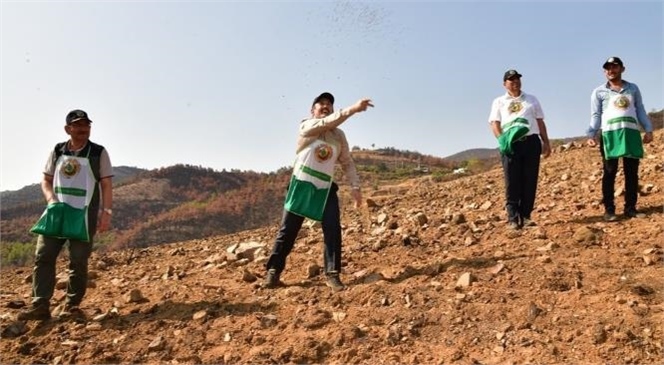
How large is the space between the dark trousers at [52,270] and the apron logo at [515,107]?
408cm

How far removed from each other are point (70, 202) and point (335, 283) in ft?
7.10

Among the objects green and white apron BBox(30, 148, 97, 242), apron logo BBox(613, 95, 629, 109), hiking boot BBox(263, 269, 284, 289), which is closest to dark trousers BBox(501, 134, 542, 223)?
apron logo BBox(613, 95, 629, 109)

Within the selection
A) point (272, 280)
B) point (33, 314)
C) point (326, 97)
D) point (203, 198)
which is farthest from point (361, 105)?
point (203, 198)

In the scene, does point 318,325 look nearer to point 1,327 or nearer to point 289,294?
point 289,294

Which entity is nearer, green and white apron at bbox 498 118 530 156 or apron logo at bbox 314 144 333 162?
apron logo at bbox 314 144 333 162

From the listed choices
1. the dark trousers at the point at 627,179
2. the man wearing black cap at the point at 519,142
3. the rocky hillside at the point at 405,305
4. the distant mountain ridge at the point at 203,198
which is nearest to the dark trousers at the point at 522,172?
the man wearing black cap at the point at 519,142

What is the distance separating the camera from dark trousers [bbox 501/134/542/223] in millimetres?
5523

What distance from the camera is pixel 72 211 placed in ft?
14.1

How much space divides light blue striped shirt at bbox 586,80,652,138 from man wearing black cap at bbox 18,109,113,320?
4686mm

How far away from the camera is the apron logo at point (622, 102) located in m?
5.53

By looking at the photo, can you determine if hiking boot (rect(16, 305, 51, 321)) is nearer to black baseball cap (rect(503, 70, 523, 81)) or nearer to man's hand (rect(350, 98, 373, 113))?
man's hand (rect(350, 98, 373, 113))

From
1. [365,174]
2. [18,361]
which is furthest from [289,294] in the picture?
[365,174]

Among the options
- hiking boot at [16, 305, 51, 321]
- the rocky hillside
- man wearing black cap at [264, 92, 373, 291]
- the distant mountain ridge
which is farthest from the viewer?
the distant mountain ridge

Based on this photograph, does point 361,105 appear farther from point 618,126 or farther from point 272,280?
point 618,126
